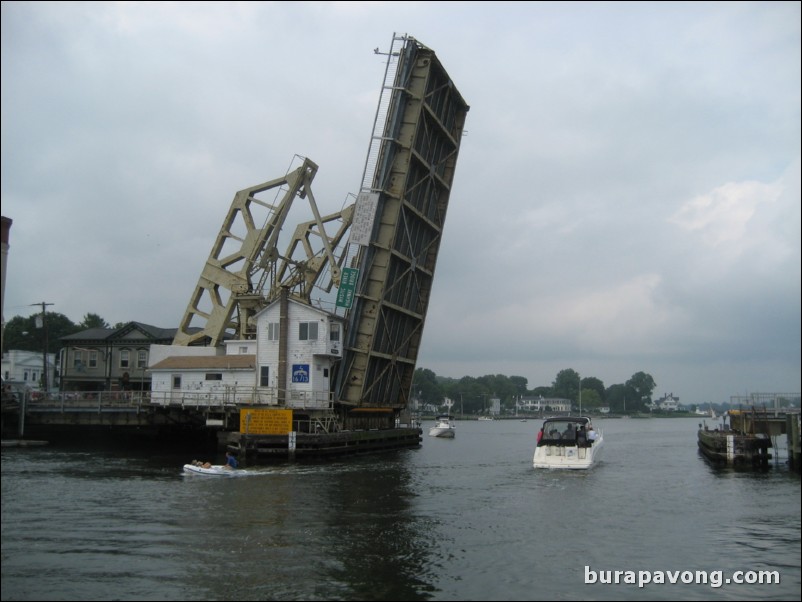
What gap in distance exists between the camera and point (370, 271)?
3769 cm

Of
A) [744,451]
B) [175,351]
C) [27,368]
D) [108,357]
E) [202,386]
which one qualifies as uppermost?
[175,351]

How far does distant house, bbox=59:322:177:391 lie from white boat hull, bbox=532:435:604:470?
33.0 meters

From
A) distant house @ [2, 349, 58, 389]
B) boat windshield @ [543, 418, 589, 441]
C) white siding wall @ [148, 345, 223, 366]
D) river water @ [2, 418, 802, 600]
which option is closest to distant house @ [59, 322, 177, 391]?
distant house @ [2, 349, 58, 389]

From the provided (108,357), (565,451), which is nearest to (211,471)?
(565,451)

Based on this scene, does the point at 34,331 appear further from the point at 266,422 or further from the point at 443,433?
the point at 266,422

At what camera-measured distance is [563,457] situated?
32.0m

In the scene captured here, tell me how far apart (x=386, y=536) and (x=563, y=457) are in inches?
662

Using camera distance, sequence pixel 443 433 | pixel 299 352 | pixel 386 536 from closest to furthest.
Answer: pixel 386 536 < pixel 299 352 < pixel 443 433

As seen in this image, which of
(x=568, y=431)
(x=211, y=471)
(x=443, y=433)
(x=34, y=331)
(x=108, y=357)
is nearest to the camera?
(x=211, y=471)

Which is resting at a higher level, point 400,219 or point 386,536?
point 400,219

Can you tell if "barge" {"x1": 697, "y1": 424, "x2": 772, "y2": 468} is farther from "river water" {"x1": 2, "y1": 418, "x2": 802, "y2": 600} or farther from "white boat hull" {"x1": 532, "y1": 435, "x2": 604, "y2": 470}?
"white boat hull" {"x1": 532, "y1": 435, "x2": 604, "y2": 470}

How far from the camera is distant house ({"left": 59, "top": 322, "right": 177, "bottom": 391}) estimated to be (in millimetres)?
55188

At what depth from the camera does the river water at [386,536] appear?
1252cm

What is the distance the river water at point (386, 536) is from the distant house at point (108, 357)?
26547mm
